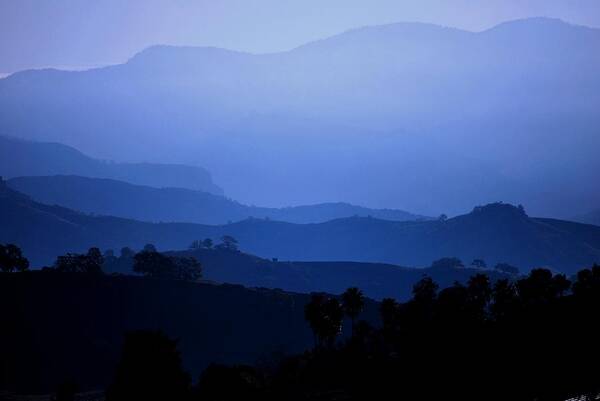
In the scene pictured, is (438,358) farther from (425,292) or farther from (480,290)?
(425,292)

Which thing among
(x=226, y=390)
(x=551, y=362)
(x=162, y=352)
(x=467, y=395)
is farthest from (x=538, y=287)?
(x=162, y=352)

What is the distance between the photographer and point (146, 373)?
8450 cm

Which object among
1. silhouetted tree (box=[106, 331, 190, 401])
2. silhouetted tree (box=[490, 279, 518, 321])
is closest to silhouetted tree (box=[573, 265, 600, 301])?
silhouetted tree (box=[490, 279, 518, 321])

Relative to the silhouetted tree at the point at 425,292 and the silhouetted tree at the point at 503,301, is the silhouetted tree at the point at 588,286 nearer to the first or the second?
the silhouetted tree at the point at 503,301

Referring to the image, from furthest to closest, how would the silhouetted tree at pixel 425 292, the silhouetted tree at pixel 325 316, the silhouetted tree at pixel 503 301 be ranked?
1. the silhouetted tree at pixel 425 292
2. the silhouetted tree at pixel 503 301
3. the silhouetted tree at pixel 325 316

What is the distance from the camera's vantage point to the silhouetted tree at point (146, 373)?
277ft

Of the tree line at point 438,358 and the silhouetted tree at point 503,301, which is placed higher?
the silhouetted tree at point 503,301

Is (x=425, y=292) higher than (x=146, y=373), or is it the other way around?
(x=425, y=292)

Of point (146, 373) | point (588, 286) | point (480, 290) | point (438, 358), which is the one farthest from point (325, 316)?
point (588, 286)

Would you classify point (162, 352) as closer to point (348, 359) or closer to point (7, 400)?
point (348, 359)

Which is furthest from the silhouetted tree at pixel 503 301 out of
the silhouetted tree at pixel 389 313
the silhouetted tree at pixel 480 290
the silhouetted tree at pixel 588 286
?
the silhouetted tree at pixel 389 313

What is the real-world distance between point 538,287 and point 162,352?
89998 mm

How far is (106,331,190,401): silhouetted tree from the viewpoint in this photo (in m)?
84.3

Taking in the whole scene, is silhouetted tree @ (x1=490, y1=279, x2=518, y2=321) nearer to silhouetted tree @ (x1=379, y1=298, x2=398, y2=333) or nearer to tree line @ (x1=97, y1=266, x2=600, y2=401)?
tree line @ (x1=97, y1=266, x2=600, y2=401)
